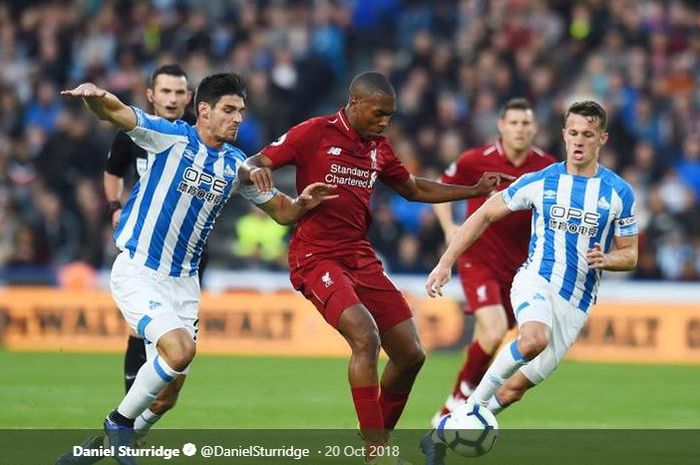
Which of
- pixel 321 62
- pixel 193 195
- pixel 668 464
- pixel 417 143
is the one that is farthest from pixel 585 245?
pixel 321 62

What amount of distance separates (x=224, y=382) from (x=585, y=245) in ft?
20.5

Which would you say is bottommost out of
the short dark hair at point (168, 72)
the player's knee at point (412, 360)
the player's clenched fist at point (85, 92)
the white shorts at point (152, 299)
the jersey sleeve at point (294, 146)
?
the player's knee at point (412, 360)

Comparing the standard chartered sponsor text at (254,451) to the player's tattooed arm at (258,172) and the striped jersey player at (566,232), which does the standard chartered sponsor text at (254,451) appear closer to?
the striped jersey player at (566,232)

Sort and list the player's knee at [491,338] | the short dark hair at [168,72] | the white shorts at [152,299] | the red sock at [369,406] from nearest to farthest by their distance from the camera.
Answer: the white shorts at [152,299] → the red sock at [369,406] → the short dark hair at [168,72] → the player's knee at [491,338]

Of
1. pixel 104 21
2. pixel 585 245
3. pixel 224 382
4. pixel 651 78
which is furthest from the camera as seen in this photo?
pixel 104 21

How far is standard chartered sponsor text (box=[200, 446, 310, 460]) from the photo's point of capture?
9111mm

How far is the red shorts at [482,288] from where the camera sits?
11602 millimetres

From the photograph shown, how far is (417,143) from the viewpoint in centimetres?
2088

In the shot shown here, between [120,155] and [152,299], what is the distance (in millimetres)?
2020

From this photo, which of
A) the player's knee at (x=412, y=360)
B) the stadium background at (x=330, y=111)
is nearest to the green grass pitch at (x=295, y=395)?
the stadium background at (x=330, y=111)

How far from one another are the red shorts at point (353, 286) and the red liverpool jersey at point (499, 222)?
2.42m

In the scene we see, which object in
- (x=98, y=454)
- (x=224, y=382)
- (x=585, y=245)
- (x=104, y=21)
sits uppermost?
(x=104, y=21)

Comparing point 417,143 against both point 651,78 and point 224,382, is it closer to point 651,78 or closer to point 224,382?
point 651,78

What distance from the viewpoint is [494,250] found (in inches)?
460
